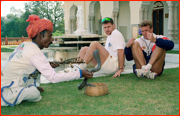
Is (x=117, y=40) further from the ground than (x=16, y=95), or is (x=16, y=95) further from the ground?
(x=117, y=40)

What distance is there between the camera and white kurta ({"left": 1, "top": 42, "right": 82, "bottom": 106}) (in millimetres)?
2002

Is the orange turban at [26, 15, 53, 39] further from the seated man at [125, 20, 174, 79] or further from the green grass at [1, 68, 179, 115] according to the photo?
the seated man at [125, 20, 174, 79]

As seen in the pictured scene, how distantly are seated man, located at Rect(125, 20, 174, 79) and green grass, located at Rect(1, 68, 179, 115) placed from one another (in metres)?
0.25

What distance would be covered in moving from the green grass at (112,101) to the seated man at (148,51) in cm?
25

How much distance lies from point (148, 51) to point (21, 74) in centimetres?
226

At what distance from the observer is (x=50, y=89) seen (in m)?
2.83

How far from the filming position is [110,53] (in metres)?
3.64

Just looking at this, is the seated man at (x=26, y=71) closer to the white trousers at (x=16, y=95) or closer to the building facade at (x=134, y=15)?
the white trousers at (x=16, y=95)

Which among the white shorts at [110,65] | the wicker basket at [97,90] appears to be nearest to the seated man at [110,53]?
the white shorts at [110,65]

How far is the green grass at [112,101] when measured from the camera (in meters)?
1.89

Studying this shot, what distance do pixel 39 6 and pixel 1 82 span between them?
45.2m

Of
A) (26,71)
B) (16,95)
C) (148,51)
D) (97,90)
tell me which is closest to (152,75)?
(148,51)

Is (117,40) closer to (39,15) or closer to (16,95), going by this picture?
(16,95)

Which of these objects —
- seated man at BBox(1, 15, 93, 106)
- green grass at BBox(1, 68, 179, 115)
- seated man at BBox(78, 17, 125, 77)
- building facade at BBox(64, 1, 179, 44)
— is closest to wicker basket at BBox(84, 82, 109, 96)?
green grass at BBox(1, 68, 179, 115)
